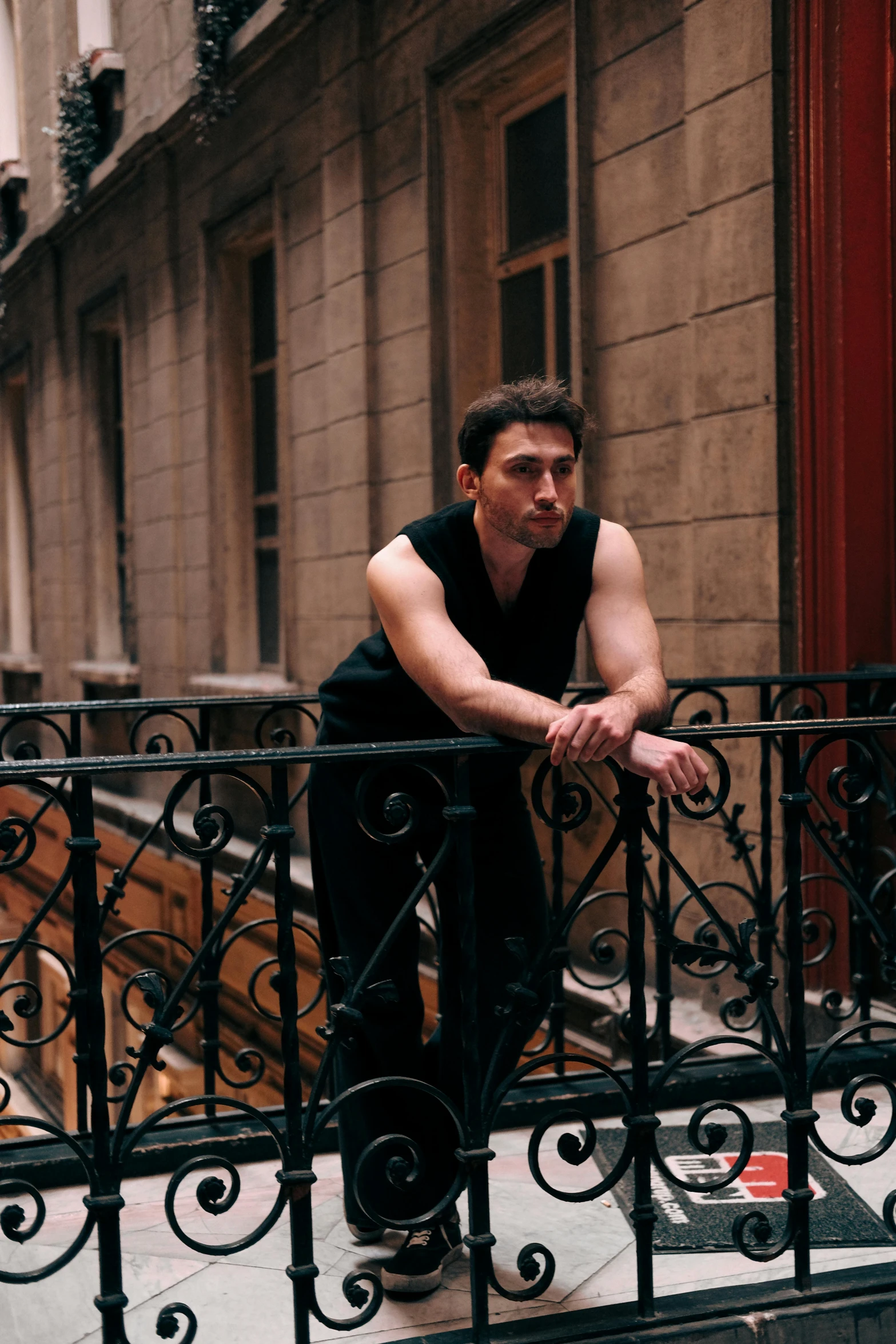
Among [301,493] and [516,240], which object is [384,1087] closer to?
[516,240]

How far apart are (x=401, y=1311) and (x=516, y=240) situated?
5308mm

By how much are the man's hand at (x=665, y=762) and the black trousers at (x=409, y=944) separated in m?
0.38

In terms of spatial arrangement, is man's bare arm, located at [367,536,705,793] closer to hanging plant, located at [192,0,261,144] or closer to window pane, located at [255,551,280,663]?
window pane, located at [255,551,280,663]

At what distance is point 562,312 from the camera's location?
6.38 meters

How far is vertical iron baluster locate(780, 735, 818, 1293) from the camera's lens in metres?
2.62

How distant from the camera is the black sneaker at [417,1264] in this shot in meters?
2.79

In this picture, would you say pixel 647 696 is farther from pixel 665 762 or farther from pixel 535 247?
pixel 535 247

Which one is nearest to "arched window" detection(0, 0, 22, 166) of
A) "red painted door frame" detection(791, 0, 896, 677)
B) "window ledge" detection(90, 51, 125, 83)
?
"window ledge" detection(90, 51, 125, 83)

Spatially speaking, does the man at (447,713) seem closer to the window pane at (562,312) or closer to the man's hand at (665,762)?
the man's hand at (665,762)

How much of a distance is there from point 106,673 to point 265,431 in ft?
11.0

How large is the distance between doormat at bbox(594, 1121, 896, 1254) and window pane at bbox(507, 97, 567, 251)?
13.8 feet

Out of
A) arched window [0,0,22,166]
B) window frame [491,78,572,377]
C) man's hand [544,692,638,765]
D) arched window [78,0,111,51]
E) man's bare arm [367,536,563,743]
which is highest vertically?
arched window [0,0,22,166]

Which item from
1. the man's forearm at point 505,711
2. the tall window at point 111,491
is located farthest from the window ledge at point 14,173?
the man's forearm at point 505,711

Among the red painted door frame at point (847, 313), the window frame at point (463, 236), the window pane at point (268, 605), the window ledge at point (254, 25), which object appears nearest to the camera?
the red painted door frame at point (847, 313)
